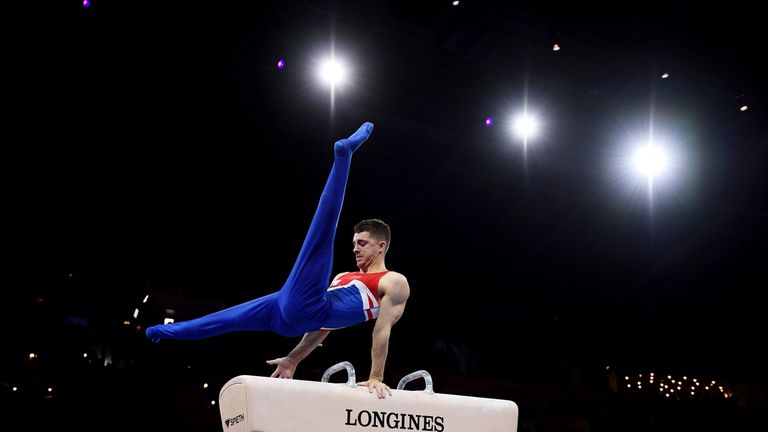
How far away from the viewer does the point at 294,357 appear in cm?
400

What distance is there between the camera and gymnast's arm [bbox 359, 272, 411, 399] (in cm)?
346

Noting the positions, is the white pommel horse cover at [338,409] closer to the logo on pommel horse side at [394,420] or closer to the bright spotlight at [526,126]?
the logo on pommel horse side at [394,420]

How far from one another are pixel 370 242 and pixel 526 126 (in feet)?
17.3

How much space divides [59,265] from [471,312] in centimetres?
671

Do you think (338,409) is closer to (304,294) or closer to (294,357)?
(304,294)

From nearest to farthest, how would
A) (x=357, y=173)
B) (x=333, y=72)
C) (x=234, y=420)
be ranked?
(x=234, y=420)
(x=333, y=72)
(x=357, y=173)

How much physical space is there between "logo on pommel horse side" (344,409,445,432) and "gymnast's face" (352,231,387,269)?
3.12 ft

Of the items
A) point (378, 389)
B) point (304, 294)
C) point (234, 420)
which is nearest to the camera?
point (234, 420)

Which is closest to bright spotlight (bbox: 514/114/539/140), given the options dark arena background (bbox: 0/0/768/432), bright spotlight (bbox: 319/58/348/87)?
dark arena background (bbox: 0/0/768/432)

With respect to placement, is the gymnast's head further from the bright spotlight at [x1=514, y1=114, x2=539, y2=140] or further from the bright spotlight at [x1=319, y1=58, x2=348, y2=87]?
the bright spotlight at [x1=514, y1=114, x2=539, y2=140]

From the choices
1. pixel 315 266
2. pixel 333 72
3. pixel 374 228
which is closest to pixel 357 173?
pixel 333 72

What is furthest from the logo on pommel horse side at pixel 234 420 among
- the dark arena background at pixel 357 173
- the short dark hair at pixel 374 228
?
the dark arena background at pixel 357 173

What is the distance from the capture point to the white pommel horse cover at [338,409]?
10.3 feet

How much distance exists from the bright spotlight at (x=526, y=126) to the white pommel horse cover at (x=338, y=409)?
5616 millimetres
